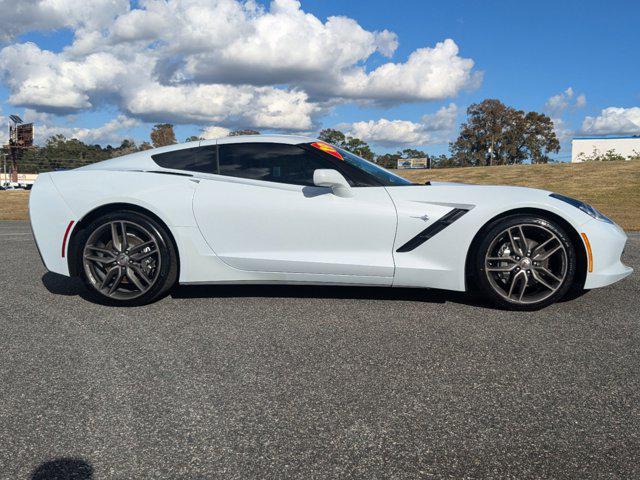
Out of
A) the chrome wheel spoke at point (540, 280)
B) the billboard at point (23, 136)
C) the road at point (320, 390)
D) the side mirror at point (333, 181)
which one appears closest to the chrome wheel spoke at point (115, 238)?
the road at point (320, 390)

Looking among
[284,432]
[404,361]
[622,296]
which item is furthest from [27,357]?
[622,296]

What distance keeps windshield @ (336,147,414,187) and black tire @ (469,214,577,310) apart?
2.49 feet

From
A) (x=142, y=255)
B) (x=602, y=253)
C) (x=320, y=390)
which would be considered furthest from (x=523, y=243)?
(x=142, y=255)

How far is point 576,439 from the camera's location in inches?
75.1

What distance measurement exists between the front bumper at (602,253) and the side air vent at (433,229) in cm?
88

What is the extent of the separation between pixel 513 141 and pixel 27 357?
73918 millimetres

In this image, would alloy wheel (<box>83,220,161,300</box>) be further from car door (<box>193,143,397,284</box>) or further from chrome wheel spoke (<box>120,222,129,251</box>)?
car door (<box>193,143,397,284</box>)

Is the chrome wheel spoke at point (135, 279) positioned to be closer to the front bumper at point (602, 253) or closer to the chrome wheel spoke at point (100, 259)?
the chrome wheel spoke at point (100, 259)

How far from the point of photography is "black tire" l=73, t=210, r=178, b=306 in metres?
3.90

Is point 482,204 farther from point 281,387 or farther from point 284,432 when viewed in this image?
point 284,432

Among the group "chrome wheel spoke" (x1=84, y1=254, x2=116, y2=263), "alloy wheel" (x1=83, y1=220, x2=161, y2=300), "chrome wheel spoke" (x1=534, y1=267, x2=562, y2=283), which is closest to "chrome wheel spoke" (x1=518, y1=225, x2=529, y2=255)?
"chrome wheel spoke" (x1=534, y1=267, x2=562, y2=283)

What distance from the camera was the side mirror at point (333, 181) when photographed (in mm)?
3648

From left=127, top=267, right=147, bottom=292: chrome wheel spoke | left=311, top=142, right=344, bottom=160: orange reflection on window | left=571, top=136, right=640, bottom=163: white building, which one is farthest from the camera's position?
left=571, top=136, right=640, bottom=163: white building

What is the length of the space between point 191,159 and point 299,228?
109 centimetres
